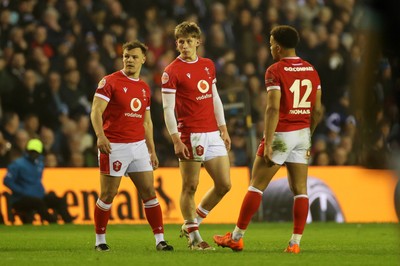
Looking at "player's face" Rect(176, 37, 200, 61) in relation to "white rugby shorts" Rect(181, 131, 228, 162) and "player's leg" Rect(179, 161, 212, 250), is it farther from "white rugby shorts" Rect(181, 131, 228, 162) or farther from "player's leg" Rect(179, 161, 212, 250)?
"player's leg" Rect(179, 161, 212, 250)

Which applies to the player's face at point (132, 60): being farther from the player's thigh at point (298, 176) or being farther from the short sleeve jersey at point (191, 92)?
the player's thigh at point (298, 176)

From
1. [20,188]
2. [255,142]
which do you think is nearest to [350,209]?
[255,142]

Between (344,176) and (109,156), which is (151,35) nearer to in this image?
(344,176)

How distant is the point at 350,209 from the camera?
1588cm

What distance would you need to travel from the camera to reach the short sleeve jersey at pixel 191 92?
9.72 meters

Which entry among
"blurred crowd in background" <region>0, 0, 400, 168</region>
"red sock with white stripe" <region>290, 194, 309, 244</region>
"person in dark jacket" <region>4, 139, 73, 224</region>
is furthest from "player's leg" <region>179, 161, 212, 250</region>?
"blurred crowd in background" <region>0, 0, 400, 168</region>

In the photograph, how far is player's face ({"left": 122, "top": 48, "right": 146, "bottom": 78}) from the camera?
9.75 meters

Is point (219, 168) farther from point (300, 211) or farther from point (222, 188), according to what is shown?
point (300, 211)

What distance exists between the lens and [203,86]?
386 inches

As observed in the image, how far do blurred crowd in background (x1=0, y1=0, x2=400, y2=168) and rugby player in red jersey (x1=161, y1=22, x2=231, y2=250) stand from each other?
6.80 m

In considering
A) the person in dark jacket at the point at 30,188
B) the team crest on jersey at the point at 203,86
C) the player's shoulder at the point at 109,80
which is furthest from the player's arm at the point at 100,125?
the person in dark jacket at the point at 30,188

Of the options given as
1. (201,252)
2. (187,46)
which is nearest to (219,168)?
(201,252)

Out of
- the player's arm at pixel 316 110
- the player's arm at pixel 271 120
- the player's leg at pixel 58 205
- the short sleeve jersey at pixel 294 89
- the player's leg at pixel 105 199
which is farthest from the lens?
the player's leg at pixel 58 205

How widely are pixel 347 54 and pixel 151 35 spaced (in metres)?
3.79
